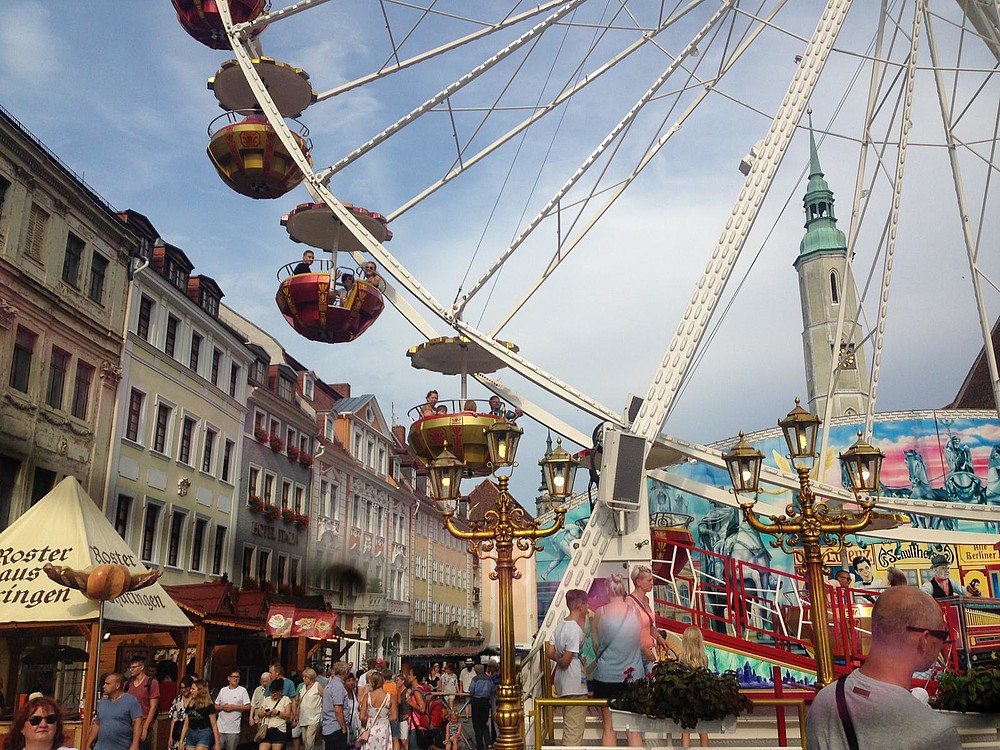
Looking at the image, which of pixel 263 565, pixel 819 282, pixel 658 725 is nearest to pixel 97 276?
pixel 263 565

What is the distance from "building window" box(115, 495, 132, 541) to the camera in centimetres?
2255

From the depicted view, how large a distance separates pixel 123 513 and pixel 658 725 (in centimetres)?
1916

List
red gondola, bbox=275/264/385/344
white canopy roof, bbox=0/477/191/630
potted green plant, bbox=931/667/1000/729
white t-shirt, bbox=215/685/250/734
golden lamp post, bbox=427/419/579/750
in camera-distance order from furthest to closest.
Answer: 1. red gondola, bbox=275/264/385/344
2. white t-shirt, bbox=215/685/250/734
3. white canopy roof, bbox=0/477/191/630
4. golden lamp post, bbox=427/419/579/750
5. potted green plant, bbox=931/667/1000/729

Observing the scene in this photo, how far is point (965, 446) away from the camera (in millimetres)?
40594

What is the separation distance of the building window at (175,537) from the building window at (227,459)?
3181mm

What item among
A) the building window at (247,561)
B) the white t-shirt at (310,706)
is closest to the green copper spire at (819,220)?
the building window at (247,561)

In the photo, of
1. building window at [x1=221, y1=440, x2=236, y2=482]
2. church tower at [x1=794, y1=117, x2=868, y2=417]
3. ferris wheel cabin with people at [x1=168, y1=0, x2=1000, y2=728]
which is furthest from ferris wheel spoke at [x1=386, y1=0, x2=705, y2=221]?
church tower at [x1=794, y1=117, x2=868, y2=417]

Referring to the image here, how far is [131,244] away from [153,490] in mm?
6460

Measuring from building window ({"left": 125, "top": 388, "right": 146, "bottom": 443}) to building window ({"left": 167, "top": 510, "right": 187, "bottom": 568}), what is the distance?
2.82 meters

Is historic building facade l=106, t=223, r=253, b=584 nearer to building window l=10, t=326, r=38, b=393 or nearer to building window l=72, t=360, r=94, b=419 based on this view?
building window l=72, t=360, r=94, b=419

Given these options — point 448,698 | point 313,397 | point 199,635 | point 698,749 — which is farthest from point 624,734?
point 313,397

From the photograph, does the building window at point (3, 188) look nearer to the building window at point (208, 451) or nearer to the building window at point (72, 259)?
the building window at point (72, 259)

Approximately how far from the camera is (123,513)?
22.9m

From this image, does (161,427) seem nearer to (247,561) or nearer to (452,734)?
(247,561)
